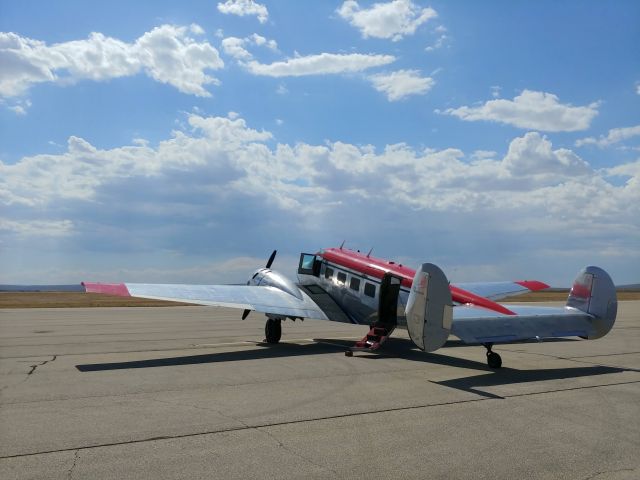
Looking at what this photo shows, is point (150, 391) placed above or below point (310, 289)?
below

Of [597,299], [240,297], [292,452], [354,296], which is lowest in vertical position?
[292,452]

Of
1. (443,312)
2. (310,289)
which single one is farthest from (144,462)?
(310,289)

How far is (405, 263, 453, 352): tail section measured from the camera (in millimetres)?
10625

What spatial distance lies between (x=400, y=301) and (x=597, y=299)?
5.05 metres

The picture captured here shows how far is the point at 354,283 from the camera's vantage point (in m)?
16.9

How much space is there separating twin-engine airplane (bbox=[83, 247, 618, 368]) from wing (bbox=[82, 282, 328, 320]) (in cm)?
3

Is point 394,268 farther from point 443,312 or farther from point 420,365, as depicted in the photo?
point 443,312

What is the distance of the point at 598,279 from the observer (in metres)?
12.8

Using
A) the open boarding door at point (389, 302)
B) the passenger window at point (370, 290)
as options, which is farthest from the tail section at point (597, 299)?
the passenger window at point (370, 290)

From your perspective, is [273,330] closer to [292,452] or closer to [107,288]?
[107,288]

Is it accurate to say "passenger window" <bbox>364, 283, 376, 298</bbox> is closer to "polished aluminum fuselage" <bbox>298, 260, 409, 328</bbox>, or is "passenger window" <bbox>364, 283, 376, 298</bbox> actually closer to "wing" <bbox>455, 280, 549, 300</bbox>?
"polished aluminum fuselage" <bbox>298, 260, 409, 328</bbox>

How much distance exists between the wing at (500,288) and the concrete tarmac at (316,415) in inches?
235

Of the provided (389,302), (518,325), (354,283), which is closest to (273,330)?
(354,283)

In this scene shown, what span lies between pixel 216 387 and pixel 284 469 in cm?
473
